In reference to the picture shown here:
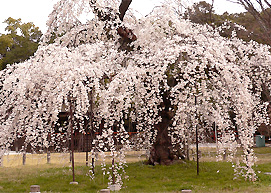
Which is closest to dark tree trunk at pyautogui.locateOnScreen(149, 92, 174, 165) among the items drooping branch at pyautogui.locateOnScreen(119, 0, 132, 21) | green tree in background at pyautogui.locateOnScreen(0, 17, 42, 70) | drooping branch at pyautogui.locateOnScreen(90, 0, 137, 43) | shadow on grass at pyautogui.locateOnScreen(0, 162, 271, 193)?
shadow on grass at pyautogui.locateOnScreen(0, 162, 271, 193)

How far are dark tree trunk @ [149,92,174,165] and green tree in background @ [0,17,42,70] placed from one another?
16.3 metres

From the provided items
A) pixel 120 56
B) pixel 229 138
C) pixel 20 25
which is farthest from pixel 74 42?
pixel 20 25

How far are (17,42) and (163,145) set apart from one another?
19.4m

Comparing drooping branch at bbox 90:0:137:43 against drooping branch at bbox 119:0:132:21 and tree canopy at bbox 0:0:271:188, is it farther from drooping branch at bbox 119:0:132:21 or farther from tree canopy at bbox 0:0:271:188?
tree canopy at bbox 0:0:271:188

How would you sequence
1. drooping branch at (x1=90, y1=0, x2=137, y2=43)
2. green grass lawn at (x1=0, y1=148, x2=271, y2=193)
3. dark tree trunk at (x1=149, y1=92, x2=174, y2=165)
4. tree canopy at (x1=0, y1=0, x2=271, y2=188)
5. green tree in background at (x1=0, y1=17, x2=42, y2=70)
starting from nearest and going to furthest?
tree canopy at (x1=0, y1=0, x2=271, y2=188) → green grass lawn at (x1=0, y1=148, x2=271, y2=193) → drooping branch at (x1=90, y1=0, x2=137, y2=43) → dark tree trunk at (x1=149, y1=92, x2=174, y2=165) → green tree in background at (x1=0, y1=17, x2=42, y2=70)

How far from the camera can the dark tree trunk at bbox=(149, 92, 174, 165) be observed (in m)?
9.34

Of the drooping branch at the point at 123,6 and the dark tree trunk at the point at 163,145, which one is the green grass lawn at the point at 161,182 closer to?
the dark tree trunk at the point at 163,145

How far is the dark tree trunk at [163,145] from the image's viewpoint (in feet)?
30.7

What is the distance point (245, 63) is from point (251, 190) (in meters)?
3.83

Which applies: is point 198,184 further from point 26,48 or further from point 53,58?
point 26,48

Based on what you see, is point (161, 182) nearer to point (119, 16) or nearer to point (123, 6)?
point (119, 16)

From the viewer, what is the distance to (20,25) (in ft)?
84.3

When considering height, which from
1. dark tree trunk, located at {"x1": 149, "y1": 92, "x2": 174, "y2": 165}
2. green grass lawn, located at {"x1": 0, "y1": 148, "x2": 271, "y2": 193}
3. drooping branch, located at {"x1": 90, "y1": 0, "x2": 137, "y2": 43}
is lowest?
green grass lawn, located at {"x1": 0, "y1": 148, "x2": 271, "y2": 193}

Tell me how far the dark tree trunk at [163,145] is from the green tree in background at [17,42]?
16266mm
